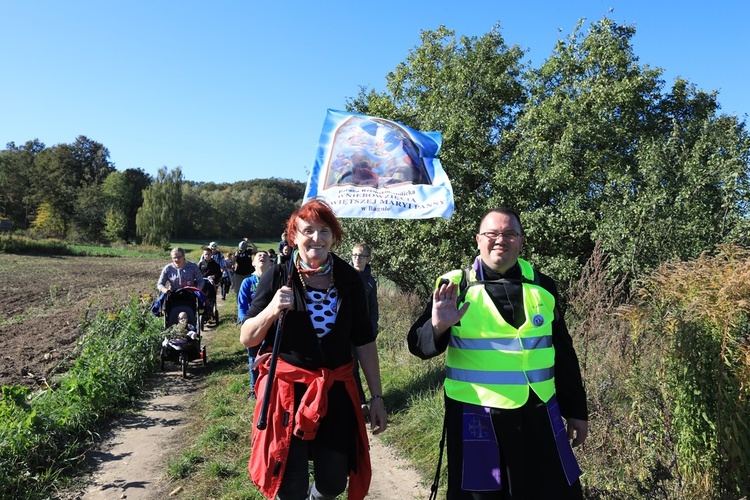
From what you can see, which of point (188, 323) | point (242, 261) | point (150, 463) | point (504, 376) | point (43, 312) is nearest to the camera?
point (504, 376)

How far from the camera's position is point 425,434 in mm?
5195

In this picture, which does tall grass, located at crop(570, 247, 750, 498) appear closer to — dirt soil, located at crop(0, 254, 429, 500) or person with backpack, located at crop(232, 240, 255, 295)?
dirt soil, located at crop(0, 254, 429, 500)

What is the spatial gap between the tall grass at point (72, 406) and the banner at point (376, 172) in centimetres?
342

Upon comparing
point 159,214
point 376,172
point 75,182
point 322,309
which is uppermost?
point 75,182

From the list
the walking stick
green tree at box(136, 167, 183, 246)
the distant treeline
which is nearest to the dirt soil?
the walking stick

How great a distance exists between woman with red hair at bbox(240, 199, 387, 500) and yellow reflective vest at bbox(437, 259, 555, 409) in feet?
2.08

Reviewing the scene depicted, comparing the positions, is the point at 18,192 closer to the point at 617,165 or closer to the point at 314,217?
the point at 617,165

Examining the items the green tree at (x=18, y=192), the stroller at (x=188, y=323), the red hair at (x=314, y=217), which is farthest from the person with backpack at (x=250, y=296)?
the green tree at (x=18, y=192)

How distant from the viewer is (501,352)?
266 cm

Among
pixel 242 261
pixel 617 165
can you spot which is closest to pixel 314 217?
pixel 617 165

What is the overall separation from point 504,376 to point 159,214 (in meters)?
72.7

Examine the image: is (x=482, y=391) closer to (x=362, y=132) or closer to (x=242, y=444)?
(x=362, y=132)

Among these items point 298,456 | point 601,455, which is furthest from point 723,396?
point 298,456

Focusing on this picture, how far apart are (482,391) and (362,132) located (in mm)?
2190
